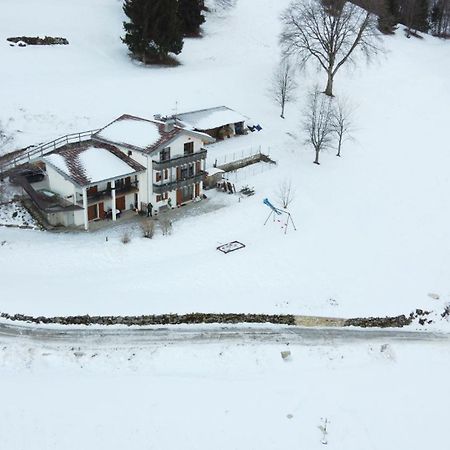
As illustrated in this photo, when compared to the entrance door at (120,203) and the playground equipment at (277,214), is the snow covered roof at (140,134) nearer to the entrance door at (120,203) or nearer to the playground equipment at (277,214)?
the entrance door at (120,203)

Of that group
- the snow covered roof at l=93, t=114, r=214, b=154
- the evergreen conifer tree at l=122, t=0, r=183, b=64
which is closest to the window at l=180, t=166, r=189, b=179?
the snow covered roof at l=93, t=114, r=214, b=154

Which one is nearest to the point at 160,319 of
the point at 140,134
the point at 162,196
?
the point at 162,196

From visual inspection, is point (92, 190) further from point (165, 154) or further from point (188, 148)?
point (188, 148)

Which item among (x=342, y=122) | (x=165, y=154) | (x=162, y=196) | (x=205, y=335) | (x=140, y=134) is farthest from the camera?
(x=342, y=122)

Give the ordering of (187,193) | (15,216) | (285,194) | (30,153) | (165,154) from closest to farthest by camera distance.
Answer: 1. (15,216)
2. (165,154)
3. (30,153)
4. (187,193)
5. (285,194)

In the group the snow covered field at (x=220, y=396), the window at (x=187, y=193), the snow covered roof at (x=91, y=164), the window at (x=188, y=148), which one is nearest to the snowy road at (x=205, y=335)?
the snow covered field at (x=220, y=396)

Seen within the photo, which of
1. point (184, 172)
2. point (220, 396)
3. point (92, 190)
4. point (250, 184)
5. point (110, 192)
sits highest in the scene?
point (184, 172)

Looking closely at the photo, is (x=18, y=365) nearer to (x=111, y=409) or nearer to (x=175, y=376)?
(x=111, y=409)

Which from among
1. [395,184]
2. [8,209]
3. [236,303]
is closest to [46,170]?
[8,209]
